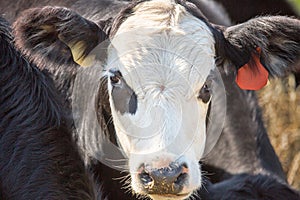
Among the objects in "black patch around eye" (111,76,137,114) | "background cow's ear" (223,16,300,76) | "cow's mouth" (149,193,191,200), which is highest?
"background cow's ear" (223,16,300,76)

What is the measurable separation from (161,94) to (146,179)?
17.3 inches

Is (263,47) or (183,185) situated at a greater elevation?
(263,47)

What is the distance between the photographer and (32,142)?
4742 millimetres

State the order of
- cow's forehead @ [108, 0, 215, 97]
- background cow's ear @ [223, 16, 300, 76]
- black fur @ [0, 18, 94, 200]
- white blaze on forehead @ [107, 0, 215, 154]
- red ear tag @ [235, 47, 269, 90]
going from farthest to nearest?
red ear tag @ [235, 47, 269, 90]
background cow's ear @ [223, 16, 300, 76]
cow's forehead @ [108, 0, 215, 97]
white blaze on forehead @ [107, 0, 215, 154]
black fur @ [0, 18, 94, 200]

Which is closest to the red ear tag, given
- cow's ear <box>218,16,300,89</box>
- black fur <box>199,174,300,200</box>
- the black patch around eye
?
cow's ear <box>218,16,300,89</box>

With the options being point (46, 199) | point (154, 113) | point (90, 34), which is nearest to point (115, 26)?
point (90, 34)

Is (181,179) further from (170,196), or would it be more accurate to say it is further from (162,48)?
(162,48)

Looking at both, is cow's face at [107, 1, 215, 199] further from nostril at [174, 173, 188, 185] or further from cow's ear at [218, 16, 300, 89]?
cow's ear at [218, 16, 300, 89]

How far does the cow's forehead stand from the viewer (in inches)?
202

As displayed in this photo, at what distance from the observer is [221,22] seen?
711 centimetres

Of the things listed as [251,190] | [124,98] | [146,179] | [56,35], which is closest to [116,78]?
[124,98]

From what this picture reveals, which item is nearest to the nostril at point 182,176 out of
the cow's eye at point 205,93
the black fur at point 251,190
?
the cow's eye at point 205,93

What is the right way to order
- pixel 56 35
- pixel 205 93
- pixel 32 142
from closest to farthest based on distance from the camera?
pixel 32 142
pixel 205 93
pixel 56 35

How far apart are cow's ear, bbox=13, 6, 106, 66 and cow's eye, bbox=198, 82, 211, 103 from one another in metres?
0.60
